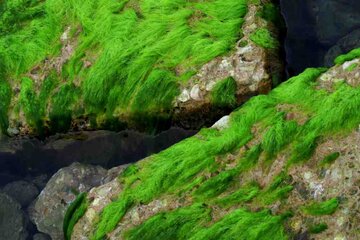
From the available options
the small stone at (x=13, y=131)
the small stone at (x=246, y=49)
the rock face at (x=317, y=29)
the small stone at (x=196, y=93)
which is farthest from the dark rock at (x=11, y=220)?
the rock face at (x=317, y=29)

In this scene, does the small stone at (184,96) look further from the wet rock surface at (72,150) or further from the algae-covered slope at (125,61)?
the wet rock surface at (72,150)

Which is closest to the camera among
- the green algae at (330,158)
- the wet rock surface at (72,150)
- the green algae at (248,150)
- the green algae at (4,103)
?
the green algae at (330,158)

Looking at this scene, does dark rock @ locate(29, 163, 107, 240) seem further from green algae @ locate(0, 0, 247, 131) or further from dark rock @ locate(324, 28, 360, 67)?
dark rock @ locate(324, 28, 360, 67)

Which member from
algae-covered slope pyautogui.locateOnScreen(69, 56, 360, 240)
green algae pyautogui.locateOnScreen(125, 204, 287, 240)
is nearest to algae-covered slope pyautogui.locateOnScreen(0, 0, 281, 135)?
algae-covered slope pyautogui.locateOnScreen(69, 56, 360, 240)

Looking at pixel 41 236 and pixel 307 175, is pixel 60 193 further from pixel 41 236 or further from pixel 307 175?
pixel 307 175

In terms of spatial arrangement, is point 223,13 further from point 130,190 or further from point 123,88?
point 130,190

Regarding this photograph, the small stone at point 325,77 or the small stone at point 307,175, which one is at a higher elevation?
the small stone at point 325,77
